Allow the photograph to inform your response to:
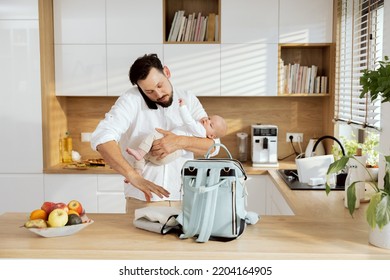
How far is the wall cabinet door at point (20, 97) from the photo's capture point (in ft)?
14.1

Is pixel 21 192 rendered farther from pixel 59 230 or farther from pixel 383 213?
pixel 383 213

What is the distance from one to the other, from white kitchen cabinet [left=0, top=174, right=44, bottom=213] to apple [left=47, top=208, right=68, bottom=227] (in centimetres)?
243

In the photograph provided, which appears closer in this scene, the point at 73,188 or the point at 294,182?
the point at 294,182

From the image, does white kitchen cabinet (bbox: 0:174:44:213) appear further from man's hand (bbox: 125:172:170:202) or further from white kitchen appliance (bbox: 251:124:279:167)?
man's hand (bbox: 125:172:170:202)

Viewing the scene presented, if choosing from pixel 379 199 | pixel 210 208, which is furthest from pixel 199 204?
pixel 379 199

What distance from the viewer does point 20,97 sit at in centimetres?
434

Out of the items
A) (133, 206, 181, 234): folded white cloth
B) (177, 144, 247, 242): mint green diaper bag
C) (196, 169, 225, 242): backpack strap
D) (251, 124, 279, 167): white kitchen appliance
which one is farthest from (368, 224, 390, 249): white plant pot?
(251, 124, 279, 167): white kitchen appliance

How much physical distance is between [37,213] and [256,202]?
2500 millimetres

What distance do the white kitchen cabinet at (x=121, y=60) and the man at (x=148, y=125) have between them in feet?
5.11

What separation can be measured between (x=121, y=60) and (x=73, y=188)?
1.13m

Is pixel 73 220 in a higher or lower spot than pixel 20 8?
lower

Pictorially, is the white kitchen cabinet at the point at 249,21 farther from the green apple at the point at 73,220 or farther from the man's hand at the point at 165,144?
the green apple at the point at 73,220

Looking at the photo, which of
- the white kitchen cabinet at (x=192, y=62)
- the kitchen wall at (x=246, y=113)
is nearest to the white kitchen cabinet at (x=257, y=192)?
the kitchen wall at (x=246, y=113)

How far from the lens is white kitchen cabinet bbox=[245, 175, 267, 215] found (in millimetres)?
4320
